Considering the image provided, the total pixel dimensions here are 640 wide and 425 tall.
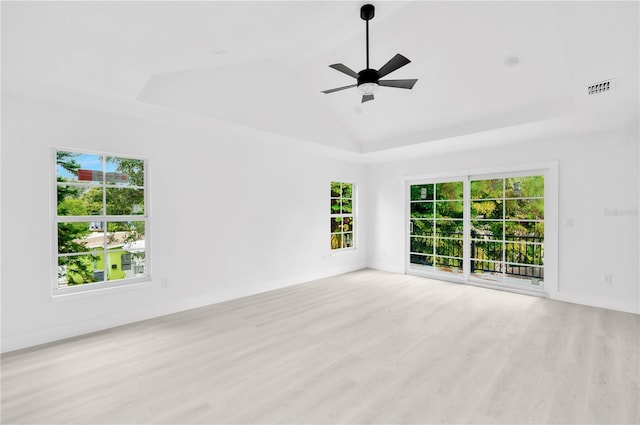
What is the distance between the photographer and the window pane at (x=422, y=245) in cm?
650

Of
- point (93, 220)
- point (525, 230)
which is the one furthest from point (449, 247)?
point (93, 220)

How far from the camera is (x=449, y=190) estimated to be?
6145 mm

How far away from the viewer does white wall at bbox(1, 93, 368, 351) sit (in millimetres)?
3182

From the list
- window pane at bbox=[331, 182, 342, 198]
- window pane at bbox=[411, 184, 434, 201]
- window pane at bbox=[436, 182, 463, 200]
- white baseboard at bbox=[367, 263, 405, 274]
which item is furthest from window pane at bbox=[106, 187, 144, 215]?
window pane at bbox=[436, 182, 463, 200]

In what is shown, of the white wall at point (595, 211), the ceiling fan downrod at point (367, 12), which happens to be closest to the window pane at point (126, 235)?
the ceiling fan downrod at point (367, 12)

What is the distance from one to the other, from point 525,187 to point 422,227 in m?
→ 2.01

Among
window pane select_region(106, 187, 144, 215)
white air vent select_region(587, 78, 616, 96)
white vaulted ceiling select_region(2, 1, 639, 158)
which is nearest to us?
white vaulted ceiling select_region(2, 1, 639, 158)

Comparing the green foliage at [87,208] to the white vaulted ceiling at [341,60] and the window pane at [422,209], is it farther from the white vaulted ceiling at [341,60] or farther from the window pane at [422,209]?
the window pane at [422,209]

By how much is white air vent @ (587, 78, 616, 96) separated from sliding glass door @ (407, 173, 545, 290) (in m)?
2.24

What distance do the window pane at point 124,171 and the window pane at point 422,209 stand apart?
5.08 metres

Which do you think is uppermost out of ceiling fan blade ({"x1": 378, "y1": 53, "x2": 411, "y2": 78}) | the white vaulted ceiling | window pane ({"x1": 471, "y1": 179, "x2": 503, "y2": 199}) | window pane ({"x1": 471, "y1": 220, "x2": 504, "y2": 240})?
the white vaulted ceiling

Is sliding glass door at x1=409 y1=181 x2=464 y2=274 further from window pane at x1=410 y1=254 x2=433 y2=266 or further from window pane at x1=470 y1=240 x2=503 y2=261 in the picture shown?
window pane at x1=470 y1=240 x2=503 y2=261

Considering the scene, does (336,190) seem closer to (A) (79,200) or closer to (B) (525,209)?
(B) (525,209)

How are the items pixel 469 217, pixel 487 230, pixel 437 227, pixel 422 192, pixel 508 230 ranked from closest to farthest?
pixel 508 230, pixel 487 230, pixel 469 217, pixel 437 227, pixel 422 192
